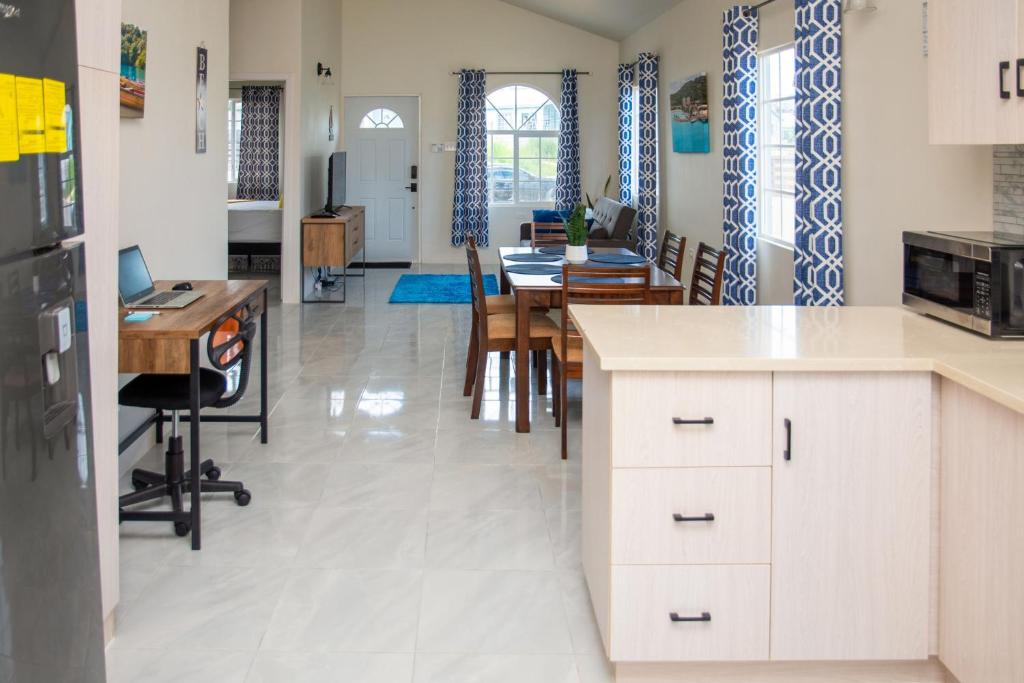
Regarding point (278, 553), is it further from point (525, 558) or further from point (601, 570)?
point (601, 570)

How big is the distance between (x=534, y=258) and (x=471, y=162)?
6.50 metres

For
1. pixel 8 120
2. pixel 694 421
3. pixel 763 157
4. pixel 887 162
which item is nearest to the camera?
pixel 8 120

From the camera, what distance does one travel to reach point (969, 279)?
2688mm

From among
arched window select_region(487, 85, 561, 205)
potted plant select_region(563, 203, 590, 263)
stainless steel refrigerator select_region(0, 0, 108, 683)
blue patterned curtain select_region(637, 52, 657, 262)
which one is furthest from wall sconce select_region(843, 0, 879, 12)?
arched window select_region(487, 85, 561, 205)

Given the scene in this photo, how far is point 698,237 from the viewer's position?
862 centimetres

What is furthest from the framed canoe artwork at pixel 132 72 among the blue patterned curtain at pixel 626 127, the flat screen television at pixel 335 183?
the blue patterned curtain at pixel 626 127

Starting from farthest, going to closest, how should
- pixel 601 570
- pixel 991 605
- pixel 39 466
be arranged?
1. pixel 601 570
2. pixel 991 605
3. pixel 39 466

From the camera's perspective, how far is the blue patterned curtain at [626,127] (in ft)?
37.9

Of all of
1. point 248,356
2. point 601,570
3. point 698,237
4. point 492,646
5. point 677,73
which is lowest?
point 492,646

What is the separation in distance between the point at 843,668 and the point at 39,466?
6.27 ft

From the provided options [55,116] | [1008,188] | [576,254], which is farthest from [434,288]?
[55,116]

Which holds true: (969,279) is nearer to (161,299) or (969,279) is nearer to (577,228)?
(161,299)

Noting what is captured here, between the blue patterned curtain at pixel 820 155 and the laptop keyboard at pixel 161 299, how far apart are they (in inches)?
126

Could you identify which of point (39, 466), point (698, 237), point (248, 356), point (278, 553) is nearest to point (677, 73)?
point (698, 237)
